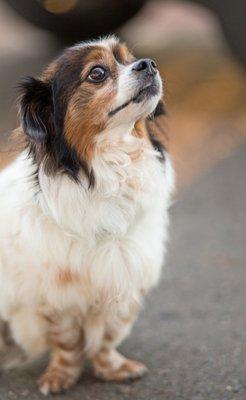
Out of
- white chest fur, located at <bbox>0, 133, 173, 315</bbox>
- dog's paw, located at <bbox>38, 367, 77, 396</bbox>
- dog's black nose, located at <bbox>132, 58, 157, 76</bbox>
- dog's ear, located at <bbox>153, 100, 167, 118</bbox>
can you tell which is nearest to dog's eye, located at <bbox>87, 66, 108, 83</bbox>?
dog's black nose, located at <bbox>132, 58, 157, 76</bbox>

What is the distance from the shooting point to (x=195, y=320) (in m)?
3.82

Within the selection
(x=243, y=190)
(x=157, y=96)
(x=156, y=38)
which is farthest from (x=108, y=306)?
(x=156, y=38)

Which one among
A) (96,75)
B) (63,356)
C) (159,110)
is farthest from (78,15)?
(63,356)

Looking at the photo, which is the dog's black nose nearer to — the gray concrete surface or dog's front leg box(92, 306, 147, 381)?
dog's front leg box(92, 306, 147, 381)

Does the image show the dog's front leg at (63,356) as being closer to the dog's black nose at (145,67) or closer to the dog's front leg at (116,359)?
the dog's front leg at (116,359)

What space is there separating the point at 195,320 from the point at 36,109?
60.0 inches

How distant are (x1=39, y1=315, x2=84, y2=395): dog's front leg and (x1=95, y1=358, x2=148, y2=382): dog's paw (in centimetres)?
11

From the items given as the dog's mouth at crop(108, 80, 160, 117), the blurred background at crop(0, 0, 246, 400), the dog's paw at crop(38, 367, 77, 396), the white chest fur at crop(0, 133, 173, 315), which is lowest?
the blurred background at crop(0, 0, 246, 400)

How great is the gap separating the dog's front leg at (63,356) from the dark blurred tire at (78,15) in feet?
13.4

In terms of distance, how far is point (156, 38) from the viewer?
25.5ft

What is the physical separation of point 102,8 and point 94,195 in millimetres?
4077

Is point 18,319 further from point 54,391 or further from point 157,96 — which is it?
point 157,96

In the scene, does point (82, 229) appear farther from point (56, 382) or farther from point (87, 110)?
point (56, 382)

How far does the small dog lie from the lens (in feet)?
9.70
